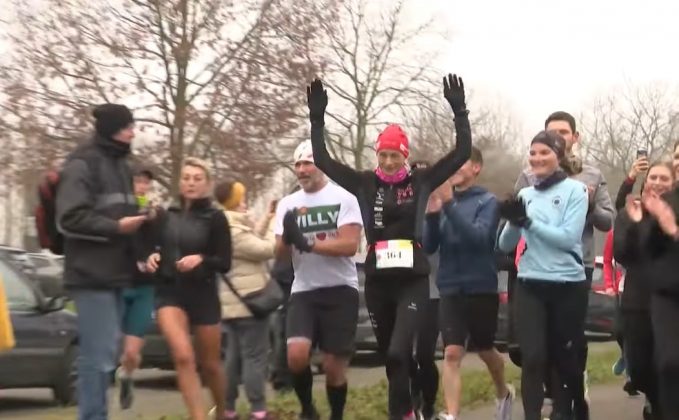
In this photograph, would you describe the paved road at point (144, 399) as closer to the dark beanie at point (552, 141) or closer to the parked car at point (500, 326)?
the parked car at point (500, 326)

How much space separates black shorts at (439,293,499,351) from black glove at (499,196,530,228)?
91 centimetres

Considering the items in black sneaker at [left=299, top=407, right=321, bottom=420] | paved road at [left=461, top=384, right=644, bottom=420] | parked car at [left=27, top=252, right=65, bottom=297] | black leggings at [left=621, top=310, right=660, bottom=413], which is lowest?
paved road at [left=461, top=384, right=644, bottom=420]

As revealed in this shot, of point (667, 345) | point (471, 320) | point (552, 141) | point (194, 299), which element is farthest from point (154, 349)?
point (667, 345)

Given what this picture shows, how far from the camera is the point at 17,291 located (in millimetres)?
11289

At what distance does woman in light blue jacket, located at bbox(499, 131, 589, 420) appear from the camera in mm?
7359

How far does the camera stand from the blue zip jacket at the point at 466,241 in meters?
8.04

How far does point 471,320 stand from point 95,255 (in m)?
2.80

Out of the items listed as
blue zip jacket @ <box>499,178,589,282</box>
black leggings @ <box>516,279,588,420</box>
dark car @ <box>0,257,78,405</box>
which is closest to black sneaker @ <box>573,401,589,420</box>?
black leggings @ <box>516,279,588,420</box>

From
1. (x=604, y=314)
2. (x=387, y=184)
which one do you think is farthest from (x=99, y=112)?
(x=604, y=314)

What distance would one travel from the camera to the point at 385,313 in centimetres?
761

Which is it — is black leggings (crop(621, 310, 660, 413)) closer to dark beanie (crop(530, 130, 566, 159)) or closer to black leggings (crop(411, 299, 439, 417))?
dark beanie (crop(530, 130, 566, 159))

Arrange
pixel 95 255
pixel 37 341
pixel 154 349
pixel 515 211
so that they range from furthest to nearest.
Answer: pixel 154 349 → pixel 37 341 → pixel 515 211 → pixel 95 255

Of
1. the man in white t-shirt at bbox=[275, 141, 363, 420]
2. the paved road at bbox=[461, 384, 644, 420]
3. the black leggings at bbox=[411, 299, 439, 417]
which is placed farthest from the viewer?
the paved road at bbox=[461, 384, 644, 420]

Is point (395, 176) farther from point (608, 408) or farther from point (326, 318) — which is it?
point (608, 408)
